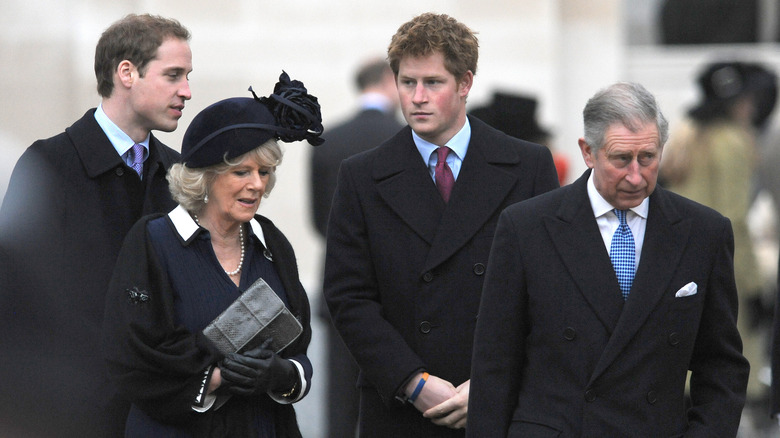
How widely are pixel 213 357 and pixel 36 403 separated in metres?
0.77

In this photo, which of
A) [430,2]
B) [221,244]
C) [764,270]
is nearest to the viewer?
[221,244]

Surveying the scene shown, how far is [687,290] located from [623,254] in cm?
19

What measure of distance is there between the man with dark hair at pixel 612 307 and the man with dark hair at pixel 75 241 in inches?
47.4

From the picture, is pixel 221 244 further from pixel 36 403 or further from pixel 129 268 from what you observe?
pixel 36 403

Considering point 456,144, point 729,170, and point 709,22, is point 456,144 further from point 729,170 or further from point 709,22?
point 709,22

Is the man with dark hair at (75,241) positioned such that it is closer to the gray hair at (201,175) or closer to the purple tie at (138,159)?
the purple tie at (138,159)

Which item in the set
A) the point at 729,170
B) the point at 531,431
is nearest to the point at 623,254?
the point at 531,431

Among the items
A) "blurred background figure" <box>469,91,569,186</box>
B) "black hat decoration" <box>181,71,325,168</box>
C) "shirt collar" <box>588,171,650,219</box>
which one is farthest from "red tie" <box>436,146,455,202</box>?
"blurred background figure" <box>469,91,569,186</box>

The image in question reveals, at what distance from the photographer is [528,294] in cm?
358

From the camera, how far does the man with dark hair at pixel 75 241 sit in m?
4.04

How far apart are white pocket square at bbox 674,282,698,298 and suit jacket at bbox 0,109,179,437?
5.61 feet

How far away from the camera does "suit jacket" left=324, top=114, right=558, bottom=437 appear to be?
418 centimetres

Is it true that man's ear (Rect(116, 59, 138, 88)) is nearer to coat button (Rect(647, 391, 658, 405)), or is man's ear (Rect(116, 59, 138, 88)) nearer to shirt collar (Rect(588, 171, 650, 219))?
shirt collar (Rect(588, 171, 650, 219))

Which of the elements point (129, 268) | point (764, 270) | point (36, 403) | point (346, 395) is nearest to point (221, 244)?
point (129, 268)
